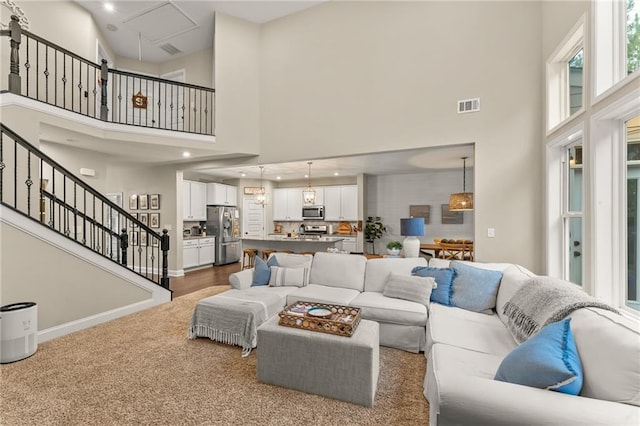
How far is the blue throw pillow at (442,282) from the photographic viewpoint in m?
3.11

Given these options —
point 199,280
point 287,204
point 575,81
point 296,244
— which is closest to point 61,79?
point 199,280

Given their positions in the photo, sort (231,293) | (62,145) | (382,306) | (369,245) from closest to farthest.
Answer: (382,306)
(231,293)
(62,145)
(369,245)

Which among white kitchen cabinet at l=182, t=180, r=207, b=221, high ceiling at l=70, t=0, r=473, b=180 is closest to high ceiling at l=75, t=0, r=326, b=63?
high ceiling at l=70, t=0, r=473, b=180

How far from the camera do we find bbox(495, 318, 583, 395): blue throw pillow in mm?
1288

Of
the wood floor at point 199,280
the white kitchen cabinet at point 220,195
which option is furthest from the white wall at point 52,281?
the white kitchen cabinet at point 220,195

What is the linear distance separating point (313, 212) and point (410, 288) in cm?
557

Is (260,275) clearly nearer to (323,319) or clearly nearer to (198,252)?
(323,319)

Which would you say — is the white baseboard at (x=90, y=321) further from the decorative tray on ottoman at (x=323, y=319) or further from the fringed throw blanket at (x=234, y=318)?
the decorative tray on ottoman at (x=323, y=319)

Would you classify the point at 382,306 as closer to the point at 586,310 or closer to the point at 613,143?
the point at 586,310

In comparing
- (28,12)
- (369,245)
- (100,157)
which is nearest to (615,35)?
(369,245)

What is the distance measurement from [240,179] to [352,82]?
515 cm

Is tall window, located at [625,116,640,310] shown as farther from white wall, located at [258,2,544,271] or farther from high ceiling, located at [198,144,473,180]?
high ceiling, located at [198,144,473,180]

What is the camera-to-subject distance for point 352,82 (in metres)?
4.73

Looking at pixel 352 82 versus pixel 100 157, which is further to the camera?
pixel 100 157
